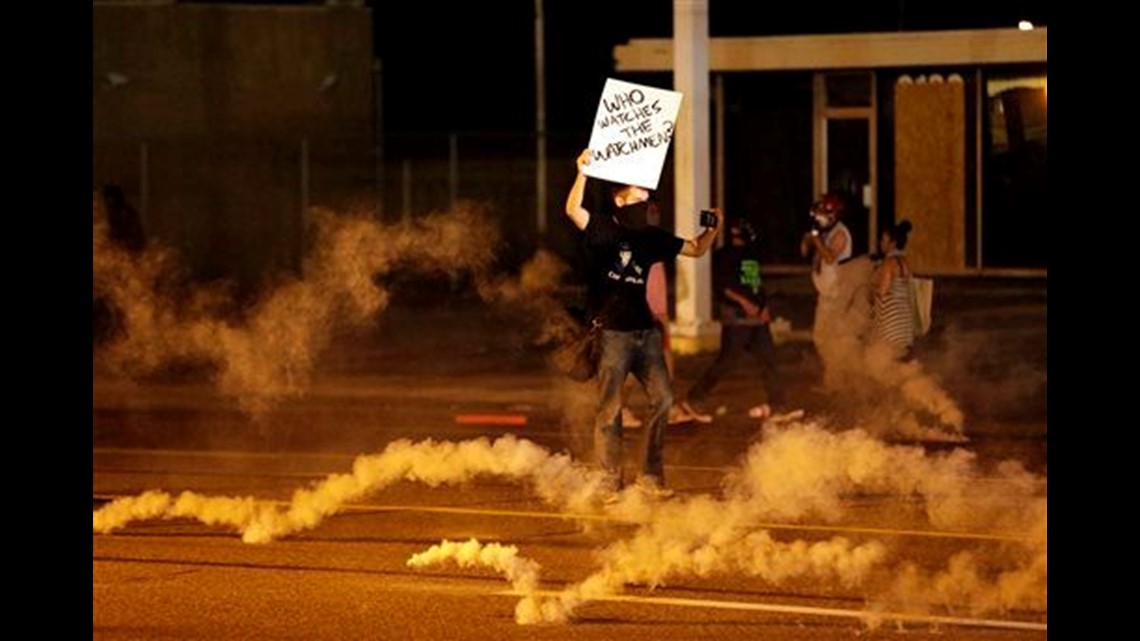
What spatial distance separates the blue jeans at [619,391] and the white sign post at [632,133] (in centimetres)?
87

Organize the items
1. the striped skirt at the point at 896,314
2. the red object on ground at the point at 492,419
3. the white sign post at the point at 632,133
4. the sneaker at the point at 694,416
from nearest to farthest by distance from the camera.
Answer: the white sign post at the point at 632,133, the striped skirt at the point at 896,314, the sneaker at the point at 694,416, the red object on ground at the point at 492,419

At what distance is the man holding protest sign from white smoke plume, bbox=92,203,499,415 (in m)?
5.88

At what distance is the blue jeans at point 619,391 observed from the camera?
1353 cm

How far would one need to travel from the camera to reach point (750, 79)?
3234 cm

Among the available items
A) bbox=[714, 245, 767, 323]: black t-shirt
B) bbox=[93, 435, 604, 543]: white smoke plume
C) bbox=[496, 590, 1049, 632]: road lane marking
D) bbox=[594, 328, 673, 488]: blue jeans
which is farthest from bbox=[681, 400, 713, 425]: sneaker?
bbox=[496, 590, 1049, 632]: road lane marking

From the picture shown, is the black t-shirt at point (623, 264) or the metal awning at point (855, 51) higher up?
the metal awning at point (855, 51)

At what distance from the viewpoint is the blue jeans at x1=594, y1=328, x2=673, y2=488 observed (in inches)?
533

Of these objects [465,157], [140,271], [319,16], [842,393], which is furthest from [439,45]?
[842,393]

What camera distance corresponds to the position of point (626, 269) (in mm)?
13453

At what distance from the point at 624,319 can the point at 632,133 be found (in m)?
1.05

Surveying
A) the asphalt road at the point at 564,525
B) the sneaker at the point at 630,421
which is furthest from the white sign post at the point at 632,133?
the sneaker at the point at 630,421

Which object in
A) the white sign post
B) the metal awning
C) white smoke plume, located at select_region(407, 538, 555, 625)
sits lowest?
white smoke plume, located at select_region(407, 538, 555, 625)

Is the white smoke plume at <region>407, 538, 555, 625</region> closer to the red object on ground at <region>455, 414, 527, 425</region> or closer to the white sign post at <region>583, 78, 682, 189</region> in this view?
the white sign post at <region>583, 78, 682, 189</region>

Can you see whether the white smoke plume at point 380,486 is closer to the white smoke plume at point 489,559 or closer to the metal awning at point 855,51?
the white smoke plume at point 489,559
